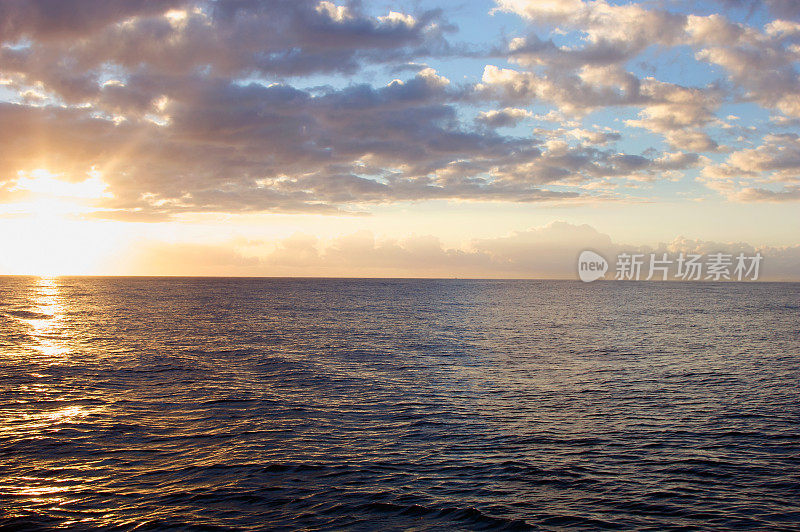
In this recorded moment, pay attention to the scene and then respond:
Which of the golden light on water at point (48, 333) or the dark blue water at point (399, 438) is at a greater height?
the dark blue water at point (399, 438)

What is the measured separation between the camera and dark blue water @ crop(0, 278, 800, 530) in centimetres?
1978

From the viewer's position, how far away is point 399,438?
2820 cm

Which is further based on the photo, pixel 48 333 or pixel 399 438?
pixel 48 333

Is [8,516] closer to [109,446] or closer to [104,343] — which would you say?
[109,446]

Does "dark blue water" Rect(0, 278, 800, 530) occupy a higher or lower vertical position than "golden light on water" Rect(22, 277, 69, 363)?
higher

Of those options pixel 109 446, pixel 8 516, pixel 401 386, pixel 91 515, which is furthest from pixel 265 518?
pixel 401 386

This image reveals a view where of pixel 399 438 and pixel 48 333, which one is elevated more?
pixel 399 438

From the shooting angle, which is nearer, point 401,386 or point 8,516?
point 8,516

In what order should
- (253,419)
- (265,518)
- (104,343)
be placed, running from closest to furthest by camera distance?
(265,518), (253,419), (104,343)

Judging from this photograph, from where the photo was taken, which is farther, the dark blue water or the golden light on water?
the golden light on water

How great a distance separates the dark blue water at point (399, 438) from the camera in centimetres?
1978

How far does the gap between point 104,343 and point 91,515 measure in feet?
167

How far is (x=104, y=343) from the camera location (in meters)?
65.2

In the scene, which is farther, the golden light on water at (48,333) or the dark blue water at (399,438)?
the golden light on water at (48,333)
